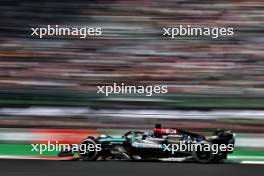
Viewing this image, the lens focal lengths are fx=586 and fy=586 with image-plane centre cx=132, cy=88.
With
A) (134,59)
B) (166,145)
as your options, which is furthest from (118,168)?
(134,59)

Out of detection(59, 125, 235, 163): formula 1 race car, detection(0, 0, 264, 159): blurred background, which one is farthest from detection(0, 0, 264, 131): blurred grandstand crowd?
detection(59, 125, 235, 163): formula 1 race car

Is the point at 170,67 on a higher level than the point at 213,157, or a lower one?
higher

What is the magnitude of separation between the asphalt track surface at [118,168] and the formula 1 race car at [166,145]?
0.07m

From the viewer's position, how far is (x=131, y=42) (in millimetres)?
5074

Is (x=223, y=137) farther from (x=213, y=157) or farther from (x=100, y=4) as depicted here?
(x=100, y=4)

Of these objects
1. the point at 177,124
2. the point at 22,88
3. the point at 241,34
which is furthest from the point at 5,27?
the point at 241,34

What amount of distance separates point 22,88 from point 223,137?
179 centimetres

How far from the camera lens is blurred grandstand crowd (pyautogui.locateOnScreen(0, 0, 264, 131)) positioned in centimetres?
502
